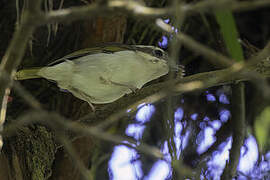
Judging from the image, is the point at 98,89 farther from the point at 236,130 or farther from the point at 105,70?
the point at 236,130

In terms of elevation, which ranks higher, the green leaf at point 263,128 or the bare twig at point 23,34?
the bare twig at point 23,34

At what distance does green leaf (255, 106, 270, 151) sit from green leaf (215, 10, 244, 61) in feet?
2.06

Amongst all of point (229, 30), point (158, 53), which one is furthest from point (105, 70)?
point (229, 30)

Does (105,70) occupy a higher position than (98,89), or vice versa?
(105,70)

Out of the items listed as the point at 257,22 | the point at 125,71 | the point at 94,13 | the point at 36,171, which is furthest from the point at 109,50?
the point at 94,13

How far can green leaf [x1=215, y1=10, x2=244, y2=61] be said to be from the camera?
2777 millimetres

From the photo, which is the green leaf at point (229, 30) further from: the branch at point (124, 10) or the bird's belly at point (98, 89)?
the branch at point (124, 10)

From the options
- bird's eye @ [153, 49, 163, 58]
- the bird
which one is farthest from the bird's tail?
bird's eye @ [153, 49, 163, 58]

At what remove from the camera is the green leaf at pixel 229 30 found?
278cm

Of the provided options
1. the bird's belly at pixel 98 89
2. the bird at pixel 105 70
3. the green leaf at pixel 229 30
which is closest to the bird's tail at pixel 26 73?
the bird at pixel 105 70

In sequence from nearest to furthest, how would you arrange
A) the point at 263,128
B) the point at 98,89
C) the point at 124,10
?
1. the point at 124,10
2. the point at 98,89
3. the point at 263,128

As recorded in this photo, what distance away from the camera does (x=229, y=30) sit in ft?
9.20

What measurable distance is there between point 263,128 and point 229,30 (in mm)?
899

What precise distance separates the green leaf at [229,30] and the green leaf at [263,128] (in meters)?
0.63
